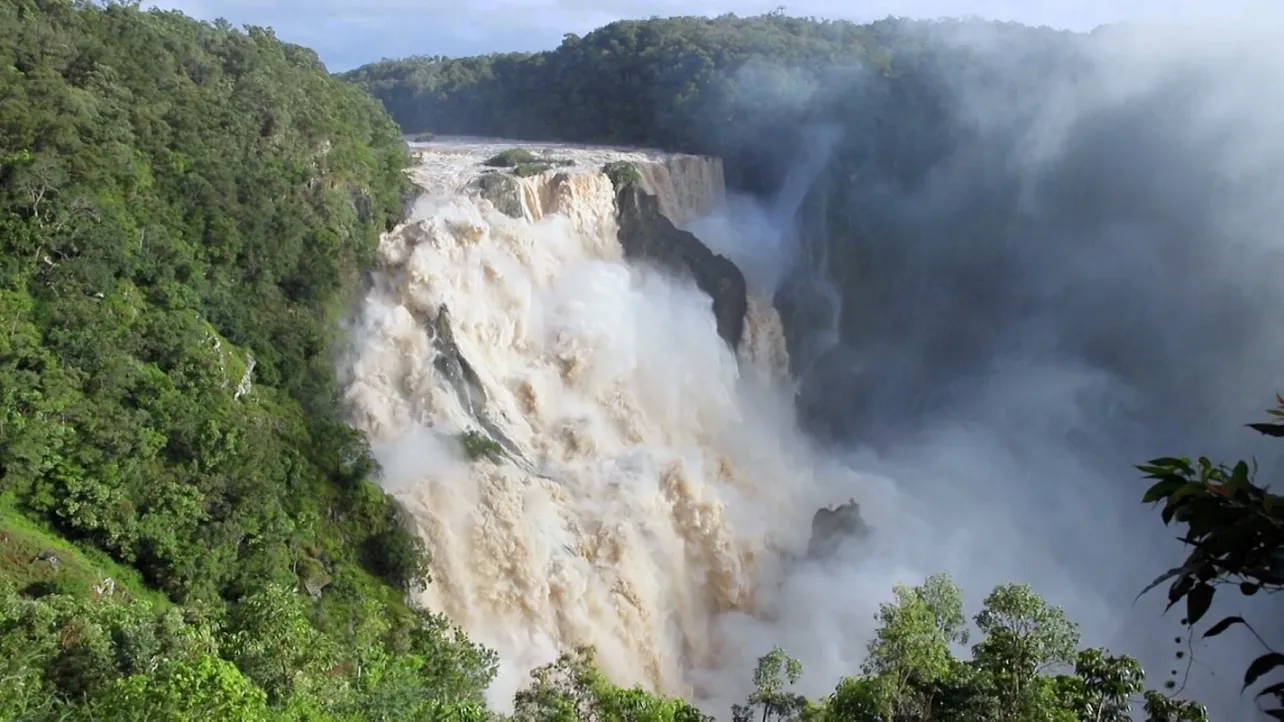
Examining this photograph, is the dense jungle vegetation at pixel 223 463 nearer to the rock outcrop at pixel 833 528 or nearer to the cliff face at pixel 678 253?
the rock outcrop at pixel 833 528

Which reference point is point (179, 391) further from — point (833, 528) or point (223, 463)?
point (833, 528)

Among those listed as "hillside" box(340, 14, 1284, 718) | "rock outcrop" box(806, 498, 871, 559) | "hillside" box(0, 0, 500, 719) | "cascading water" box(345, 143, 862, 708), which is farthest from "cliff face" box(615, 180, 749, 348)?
"hillside" box(0, 0, 500, 719)

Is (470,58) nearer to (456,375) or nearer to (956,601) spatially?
(456,375)

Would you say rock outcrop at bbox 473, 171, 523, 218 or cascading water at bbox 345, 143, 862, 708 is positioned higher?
rock outcrop at bbox 473, 171, 523, 218

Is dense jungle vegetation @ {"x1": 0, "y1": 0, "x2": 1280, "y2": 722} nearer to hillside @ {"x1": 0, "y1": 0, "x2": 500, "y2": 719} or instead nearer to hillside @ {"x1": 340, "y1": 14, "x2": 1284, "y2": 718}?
hillside @ {"x1": 0, "y1": 0, "x2": 500, "y2": 719}

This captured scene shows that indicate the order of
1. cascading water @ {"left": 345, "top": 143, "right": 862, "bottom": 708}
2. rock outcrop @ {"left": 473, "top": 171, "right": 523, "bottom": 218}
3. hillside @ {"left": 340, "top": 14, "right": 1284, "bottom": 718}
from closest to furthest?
cascading water @ {"left": 345, "top": 143, "right": 862, "bottom": 708}
rock outcrop @ {"left": 473, "top": 171, "right": 523, "bottom": 218}
hillside @ {"left": 340, "top": 14, "right": 1284, "bottom": 718}

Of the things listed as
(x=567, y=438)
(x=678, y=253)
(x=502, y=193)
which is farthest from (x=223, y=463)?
(x=678, y=253)
